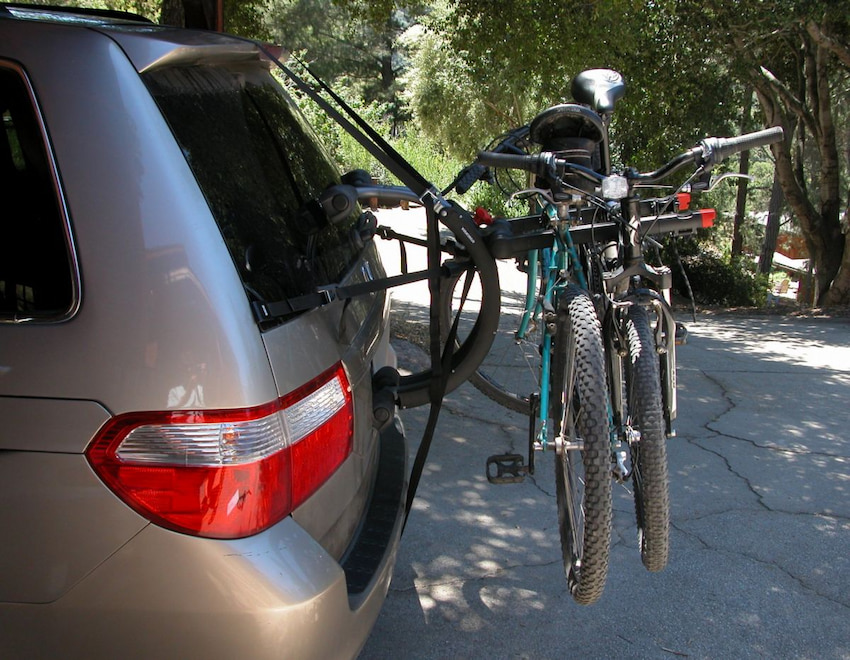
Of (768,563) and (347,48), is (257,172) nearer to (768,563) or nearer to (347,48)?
(768,563)

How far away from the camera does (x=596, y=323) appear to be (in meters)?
2.91

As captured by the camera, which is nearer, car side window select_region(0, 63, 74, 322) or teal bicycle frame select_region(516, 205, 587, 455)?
car side window select_region(0, 63, 74, 322)

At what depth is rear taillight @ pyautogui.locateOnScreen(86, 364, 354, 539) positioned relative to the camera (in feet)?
5.80

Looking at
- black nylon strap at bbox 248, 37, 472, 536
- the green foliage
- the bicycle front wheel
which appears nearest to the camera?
black nylon strap at bbox 248, 37, 472, 536

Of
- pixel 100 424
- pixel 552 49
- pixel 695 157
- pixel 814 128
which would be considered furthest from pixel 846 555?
pixel 814 128

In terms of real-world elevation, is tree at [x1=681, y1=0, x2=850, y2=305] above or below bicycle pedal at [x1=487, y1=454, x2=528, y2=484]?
above

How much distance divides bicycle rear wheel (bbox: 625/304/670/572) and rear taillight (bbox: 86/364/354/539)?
1465 mm

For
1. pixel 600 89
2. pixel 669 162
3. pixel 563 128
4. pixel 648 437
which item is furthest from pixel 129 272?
pixel 600 89

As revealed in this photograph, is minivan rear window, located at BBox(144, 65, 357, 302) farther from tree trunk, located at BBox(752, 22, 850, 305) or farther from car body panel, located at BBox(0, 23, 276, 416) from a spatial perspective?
tree trunk, located at BBox(752, 22, 850, 305)

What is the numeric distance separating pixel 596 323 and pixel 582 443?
1.34ft

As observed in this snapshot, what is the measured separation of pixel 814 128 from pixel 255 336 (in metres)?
16.2

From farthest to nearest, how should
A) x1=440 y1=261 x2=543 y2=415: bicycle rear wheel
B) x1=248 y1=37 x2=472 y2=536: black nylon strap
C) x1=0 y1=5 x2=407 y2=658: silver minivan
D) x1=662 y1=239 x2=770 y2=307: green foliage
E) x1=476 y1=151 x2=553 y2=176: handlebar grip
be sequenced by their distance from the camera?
x1=662 y1=239 x2=770 y2=307: green foliage, x1=440 y1=261 x2=543 y2=415: bicycle rear wheel, x1=476 y1=151 x2=553 y2=176: handlebar grip, x1=248 y1=37 x2=472 y2=536: black nylon strap, x1=0 y1=5 x2=407 y2=658: silver minivan

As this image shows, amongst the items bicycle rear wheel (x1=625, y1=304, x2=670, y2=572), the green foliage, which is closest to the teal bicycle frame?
bicycle rear wheel (x1=625, y1=304, x2=670, y2=572)

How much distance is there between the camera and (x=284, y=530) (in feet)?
6.21
